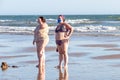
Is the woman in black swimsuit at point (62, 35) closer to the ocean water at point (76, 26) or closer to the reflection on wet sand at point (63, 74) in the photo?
the reflection on wet sand at point (63, 74)

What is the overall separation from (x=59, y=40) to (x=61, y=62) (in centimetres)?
71

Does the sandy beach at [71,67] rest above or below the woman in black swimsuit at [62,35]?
below

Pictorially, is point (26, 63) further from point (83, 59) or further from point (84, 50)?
point (84, 50)

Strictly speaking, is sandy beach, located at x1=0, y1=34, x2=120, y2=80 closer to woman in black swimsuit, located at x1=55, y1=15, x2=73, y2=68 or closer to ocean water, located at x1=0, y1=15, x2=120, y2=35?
woman in black swimsuit, located at x1=55, y1=15, x2=73, y2=68

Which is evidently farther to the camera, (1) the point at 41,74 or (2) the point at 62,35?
(2) the point at 62,35

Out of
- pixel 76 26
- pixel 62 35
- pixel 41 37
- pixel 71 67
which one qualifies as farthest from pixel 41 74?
pixel 76 26

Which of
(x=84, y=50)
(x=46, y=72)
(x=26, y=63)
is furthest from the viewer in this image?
(x=84, y=50)

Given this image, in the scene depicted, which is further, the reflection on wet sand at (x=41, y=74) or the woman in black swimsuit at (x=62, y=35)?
the woman in black swimsuit at (x=62, y=35)

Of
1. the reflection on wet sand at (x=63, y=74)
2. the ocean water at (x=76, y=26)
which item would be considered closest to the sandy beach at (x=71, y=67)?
the reflection on wet sand at (x=63, y=74)

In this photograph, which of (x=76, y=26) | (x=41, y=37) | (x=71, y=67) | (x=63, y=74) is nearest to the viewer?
(x=63, y=74)

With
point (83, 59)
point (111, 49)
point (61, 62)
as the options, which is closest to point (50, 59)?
point (83, 59)

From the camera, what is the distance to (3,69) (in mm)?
12203

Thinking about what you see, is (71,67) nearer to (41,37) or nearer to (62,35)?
(62,35)

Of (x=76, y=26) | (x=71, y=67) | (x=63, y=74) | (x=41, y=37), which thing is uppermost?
(x=41, y=37)
